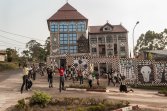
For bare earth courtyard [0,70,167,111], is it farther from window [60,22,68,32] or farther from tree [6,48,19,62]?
tree [6,48,19,62]

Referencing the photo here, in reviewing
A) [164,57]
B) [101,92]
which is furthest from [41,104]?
[164,57]

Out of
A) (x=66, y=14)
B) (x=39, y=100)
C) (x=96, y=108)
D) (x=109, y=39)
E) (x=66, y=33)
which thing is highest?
(x=66, y=14)

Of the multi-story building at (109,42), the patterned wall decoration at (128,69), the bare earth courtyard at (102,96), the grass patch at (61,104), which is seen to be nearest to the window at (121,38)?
the multi-story building at (109,42)

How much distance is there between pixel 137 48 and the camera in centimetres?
10394

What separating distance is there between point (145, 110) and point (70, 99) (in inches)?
158

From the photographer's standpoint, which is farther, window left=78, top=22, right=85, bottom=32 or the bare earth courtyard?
window left=78, top=22, right=85, bottom=32

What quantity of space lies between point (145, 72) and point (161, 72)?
77.2 inches

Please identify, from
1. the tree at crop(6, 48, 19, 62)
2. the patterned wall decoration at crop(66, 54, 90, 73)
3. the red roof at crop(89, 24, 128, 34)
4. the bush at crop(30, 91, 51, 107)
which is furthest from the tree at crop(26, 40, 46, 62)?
the bush at crop(30, 91, 51, 107)

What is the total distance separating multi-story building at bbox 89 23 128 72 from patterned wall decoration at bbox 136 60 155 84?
3592 centimetres

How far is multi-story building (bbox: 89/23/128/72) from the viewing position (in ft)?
244

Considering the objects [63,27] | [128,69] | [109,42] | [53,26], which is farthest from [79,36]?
[128,69]

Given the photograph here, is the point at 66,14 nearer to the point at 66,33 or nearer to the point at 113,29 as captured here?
the point at 66,33

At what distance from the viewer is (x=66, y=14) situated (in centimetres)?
7250

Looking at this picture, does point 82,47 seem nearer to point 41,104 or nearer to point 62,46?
point 62,46
